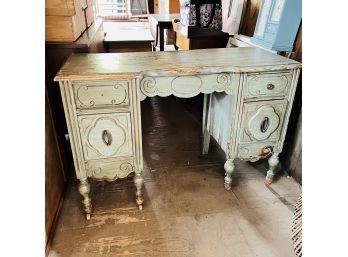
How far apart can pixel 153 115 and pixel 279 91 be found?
149 cm

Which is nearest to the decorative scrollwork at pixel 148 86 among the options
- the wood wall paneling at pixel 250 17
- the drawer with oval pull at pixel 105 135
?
the drawer with oval pull at pixel 105 135

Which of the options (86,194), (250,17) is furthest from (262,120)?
(86,194)

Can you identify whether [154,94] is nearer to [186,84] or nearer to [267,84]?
[186,84]

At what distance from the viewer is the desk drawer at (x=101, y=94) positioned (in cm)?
118

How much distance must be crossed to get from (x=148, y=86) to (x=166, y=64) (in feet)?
0.50

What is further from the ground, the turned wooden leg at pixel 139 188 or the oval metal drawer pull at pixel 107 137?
the oval metal drawer pull at pixel 107 137

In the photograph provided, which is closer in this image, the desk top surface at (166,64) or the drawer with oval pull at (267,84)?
the desk top surface at (166,64)

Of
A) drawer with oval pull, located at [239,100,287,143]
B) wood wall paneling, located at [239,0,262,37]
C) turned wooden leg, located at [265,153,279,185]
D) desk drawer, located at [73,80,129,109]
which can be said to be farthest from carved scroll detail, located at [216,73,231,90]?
wood wall paneling, located at [239,0,262,37]

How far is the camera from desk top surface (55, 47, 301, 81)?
1.19 m

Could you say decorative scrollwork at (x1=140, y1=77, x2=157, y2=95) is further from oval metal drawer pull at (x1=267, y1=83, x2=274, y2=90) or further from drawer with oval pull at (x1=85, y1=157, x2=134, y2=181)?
oval metal drawer pull at (x1=267, y1=83, x2=274, y2=90)

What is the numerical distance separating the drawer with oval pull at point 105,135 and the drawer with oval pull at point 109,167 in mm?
32

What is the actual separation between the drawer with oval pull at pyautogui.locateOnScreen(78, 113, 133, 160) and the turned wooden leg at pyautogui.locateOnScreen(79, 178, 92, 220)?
0.15 meters

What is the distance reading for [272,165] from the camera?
1659 mm

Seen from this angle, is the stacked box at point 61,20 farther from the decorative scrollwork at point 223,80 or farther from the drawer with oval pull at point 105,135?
the decorative scrollwork at point 223,80
